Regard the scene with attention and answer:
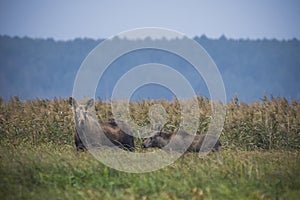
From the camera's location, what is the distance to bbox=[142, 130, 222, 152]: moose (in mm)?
18688

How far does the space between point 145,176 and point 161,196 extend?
1.53 meters

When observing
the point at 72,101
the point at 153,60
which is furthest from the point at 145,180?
the point at 153,60

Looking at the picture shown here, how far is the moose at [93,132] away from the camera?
62.2 feet

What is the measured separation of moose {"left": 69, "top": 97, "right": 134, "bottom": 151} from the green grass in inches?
143

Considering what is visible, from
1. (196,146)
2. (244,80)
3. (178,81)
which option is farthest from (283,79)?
(196,146)

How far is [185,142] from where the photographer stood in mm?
18781

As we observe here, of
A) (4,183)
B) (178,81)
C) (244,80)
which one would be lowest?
(4,183)

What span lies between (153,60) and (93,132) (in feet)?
333

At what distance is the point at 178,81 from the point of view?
25.9m

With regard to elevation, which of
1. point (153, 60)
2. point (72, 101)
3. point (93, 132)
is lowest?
point (93, 132)

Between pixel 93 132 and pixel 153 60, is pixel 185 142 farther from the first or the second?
pixel 153 60

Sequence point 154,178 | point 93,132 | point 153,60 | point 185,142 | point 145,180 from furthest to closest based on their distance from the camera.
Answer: point 153,60 < point 93,132 < point 185,142 < point 154,178 < point 145,180

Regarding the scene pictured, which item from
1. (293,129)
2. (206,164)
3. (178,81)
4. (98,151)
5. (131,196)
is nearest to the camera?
A: (131,196)

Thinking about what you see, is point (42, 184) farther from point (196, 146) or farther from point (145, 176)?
point (196, 146)
